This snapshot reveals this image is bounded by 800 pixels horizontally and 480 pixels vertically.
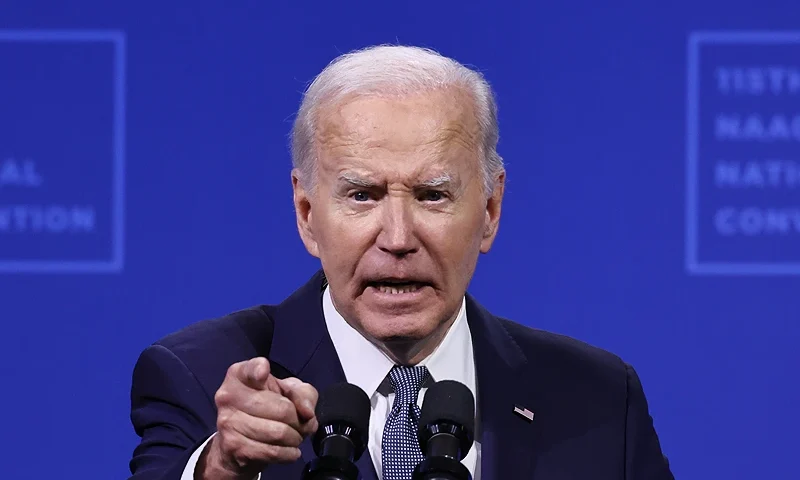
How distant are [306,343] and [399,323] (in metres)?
0.27

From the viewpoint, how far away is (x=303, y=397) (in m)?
1.56

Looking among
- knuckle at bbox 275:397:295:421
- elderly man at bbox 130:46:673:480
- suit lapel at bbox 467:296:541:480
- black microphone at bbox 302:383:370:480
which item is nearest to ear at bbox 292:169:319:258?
elderly man at bbox 130:46:673:480

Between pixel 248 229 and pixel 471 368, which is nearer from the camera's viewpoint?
pixel 471 368

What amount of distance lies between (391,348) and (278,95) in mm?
1209

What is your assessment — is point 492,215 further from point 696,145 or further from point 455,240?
point 696,145

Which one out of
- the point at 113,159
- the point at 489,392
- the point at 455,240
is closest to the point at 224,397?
the point at 455,240

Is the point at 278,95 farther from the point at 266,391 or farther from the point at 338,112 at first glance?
the point at 266,391

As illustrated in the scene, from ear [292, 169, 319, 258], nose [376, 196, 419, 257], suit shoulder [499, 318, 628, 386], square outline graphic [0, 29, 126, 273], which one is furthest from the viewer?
square outline graphic [0, 29, 126, 273]

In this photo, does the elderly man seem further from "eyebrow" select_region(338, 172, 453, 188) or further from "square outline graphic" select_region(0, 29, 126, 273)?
"square outline graphic" select_region(0, 29, 126, 273)

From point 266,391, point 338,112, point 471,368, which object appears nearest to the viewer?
point 266,391

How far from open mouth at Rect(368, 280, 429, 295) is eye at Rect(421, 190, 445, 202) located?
15 centimetres

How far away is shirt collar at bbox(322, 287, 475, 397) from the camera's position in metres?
2.30

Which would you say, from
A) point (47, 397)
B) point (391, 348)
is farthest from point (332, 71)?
point (47, 397)

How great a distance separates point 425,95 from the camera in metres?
2.22
